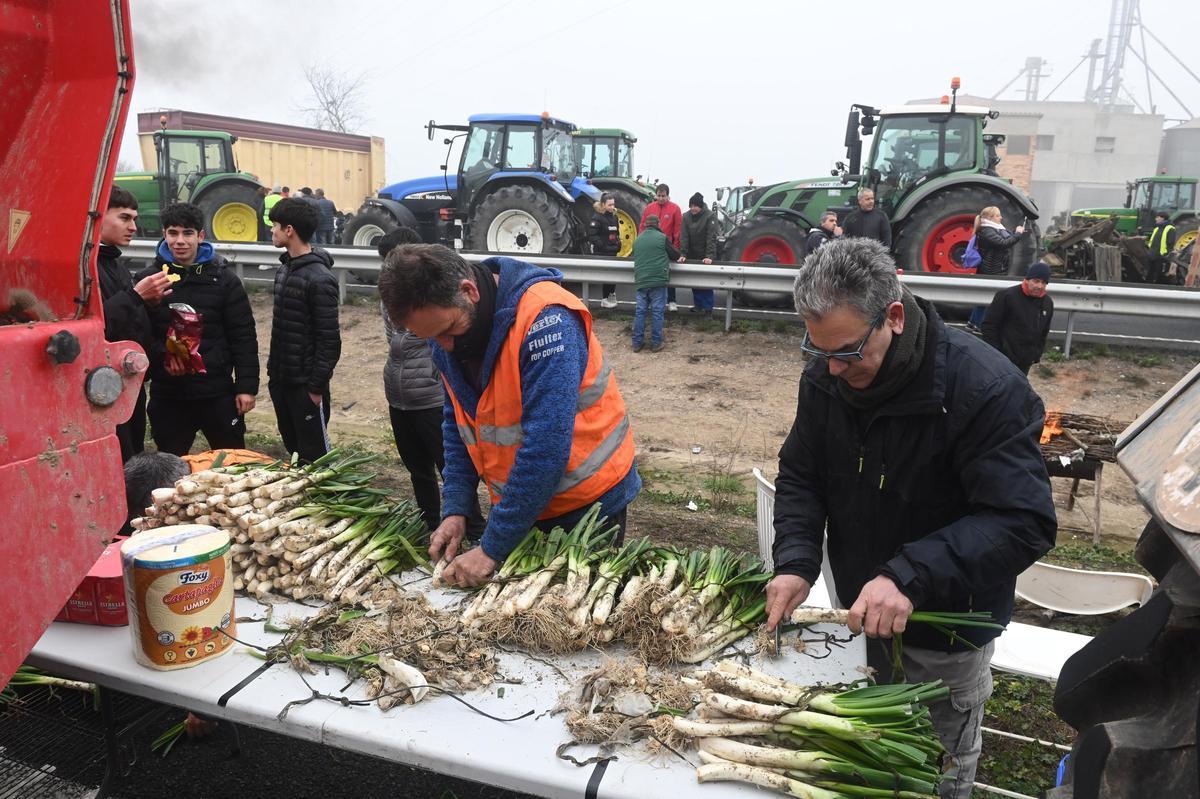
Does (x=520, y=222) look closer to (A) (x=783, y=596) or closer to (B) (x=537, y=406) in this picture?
(B) (x=537, y=406)

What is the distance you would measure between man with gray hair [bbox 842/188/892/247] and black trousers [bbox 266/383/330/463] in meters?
7.79

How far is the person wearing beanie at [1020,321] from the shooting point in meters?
7.78

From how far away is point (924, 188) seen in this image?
11.5 metres

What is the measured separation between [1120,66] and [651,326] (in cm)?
7946

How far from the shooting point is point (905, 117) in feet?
39.3

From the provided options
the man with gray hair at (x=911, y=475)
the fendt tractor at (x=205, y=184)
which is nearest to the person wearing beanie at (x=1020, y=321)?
the man with gray hair at (x=911, y=475)

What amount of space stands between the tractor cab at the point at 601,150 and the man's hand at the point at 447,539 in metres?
14.8

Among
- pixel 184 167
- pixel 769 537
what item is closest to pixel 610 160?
pixel 184 167

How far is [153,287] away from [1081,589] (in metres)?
5.60

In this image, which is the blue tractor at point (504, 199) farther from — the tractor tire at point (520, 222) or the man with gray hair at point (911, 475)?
the man with gray hair at point (911, 475)

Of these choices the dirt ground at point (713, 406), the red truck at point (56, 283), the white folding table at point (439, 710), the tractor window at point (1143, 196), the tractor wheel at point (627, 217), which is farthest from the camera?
the tractor window at point (1143, 196)

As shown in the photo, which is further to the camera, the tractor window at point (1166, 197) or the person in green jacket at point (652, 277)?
the tractor window at point (1166, 197)

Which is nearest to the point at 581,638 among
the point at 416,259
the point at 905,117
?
the point at 416,259

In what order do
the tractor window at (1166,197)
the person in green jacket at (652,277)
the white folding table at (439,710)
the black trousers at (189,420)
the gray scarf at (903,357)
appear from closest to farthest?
the white folding table at (439,710)
the gray scarf at (903,357)
the black trousers at (189,420)
the person in green jacket at (652,277)
the tractor window at (1166,197)
